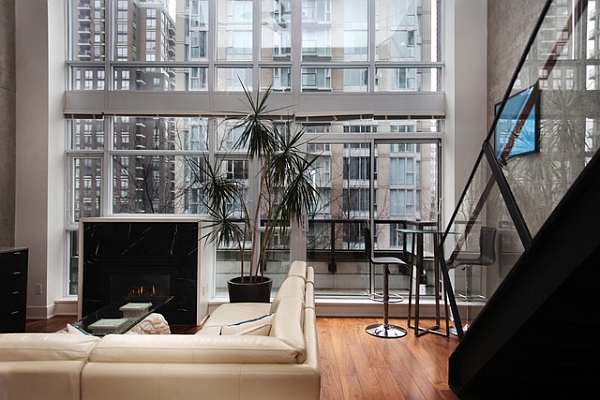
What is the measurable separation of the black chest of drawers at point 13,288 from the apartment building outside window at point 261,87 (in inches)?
37.7

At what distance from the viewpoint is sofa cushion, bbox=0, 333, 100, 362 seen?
1.58 meters

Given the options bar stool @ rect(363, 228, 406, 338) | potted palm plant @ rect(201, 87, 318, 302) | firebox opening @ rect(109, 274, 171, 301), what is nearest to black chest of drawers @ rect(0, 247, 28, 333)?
firebox opening @ rect(109, 274, 171, 301)

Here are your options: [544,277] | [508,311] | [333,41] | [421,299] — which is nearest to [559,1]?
[544,277]

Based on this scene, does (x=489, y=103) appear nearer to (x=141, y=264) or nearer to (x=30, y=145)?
(x=141, y=264)

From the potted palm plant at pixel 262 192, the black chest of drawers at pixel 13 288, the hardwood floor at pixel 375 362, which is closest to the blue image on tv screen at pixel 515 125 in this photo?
the hardwood floor at pixel 375 362

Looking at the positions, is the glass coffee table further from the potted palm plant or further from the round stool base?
the round stool base

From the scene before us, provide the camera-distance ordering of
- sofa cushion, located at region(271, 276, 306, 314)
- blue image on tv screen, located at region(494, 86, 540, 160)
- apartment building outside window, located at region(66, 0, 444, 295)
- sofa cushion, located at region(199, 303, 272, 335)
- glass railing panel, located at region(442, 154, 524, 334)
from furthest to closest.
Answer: apartment building outside window, located at region(66, 0, 444, 295) < sofa cushion, located at region(199, 303, 272, 335) < sofa cushion, located at region(271, 276, 306, 314) < glass railing panel, located at region(442, 154, 524, 334) < blue image on tv screen, located at region(494, 86, 540, 160)

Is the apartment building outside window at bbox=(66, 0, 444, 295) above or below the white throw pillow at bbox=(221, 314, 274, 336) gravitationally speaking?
above

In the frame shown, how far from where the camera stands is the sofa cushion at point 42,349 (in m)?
1.58

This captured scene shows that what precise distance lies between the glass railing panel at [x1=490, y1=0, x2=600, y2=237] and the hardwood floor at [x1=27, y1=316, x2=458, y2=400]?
1663 millimetres

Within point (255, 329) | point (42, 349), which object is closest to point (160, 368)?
point (42, 349)

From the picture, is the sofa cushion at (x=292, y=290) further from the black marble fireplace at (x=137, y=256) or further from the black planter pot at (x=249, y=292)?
the black marble fireplace at (x=137, y=256)

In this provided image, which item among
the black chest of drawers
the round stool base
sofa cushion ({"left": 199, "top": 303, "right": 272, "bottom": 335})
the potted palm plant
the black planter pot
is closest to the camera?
sofa cushion ({"left": 199, "top": 303, "right": 272, "bottom": 335})

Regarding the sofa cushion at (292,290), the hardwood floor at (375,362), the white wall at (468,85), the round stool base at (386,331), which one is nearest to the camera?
the sofa cushion at (292,290)
